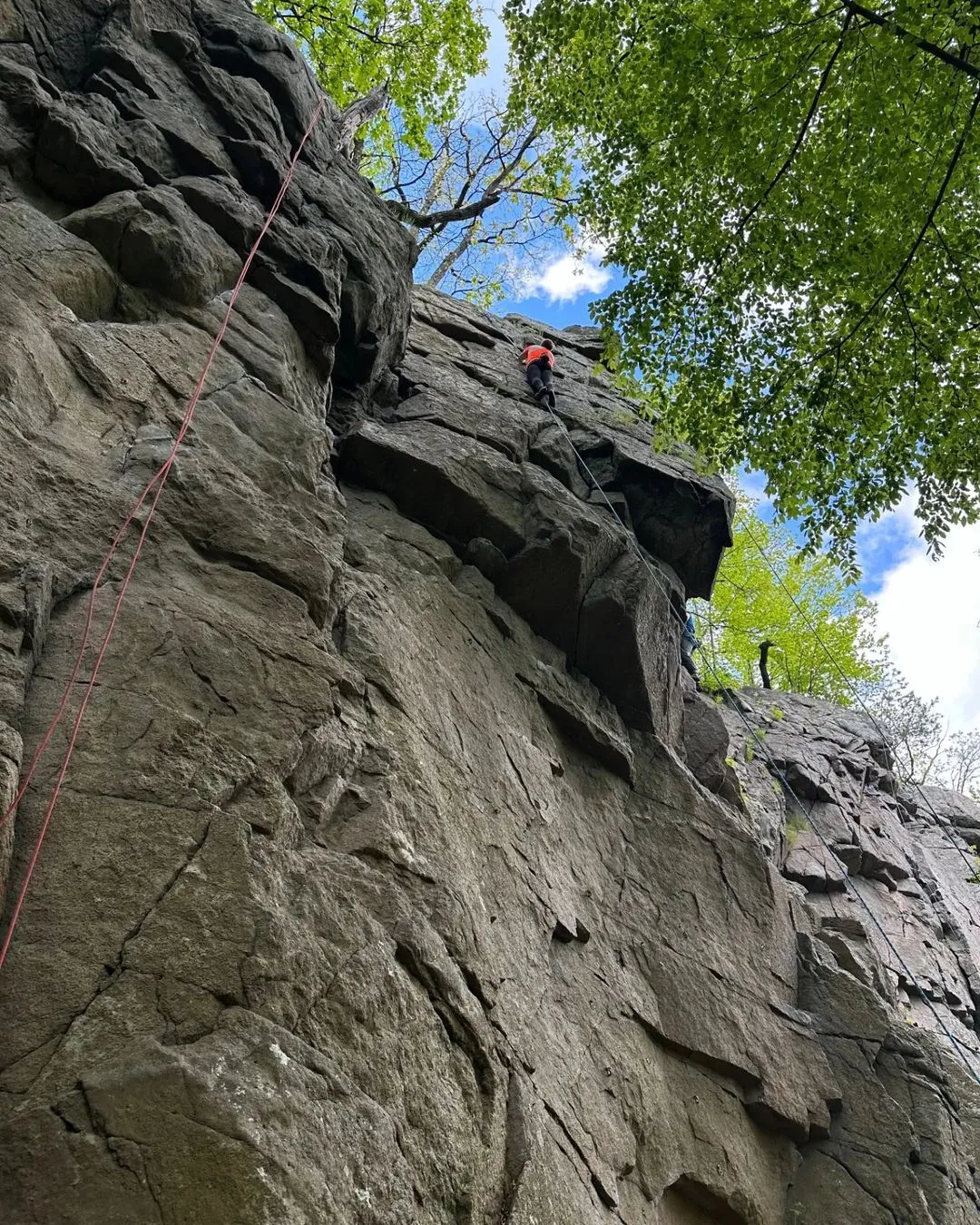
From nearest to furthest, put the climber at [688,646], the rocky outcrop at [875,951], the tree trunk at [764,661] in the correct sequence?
the rocky outcrop at [875,951], the climber at [688,646], the tree trunk at [764,661]

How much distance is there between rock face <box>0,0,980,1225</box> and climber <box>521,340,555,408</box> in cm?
46

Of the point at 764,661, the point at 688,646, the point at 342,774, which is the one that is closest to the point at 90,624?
the point at 342,774

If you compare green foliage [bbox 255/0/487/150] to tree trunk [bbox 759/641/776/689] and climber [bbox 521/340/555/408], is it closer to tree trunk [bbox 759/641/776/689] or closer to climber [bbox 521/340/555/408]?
climber [bbox 521/340/555/408]

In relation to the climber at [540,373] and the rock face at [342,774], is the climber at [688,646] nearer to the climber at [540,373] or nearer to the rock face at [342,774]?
the rock face at [342,774]

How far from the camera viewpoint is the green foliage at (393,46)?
1581 centimetres

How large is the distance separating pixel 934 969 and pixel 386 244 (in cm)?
1352

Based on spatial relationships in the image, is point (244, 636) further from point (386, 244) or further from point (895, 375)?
point (895, 375)

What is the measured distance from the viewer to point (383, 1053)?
4262mm

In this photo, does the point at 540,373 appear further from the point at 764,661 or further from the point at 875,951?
the point at 764,661

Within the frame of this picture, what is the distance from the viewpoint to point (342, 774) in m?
5.50

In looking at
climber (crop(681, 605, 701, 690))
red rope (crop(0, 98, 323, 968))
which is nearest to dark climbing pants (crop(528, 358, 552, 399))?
climber (crop(681, 605, 701, 690))

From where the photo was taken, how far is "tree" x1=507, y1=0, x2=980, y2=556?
331 inches

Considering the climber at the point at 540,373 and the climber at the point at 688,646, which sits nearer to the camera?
the climber at the point at 540,373

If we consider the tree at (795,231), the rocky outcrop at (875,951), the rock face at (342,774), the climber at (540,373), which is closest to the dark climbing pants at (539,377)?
the climber at (540,373)
